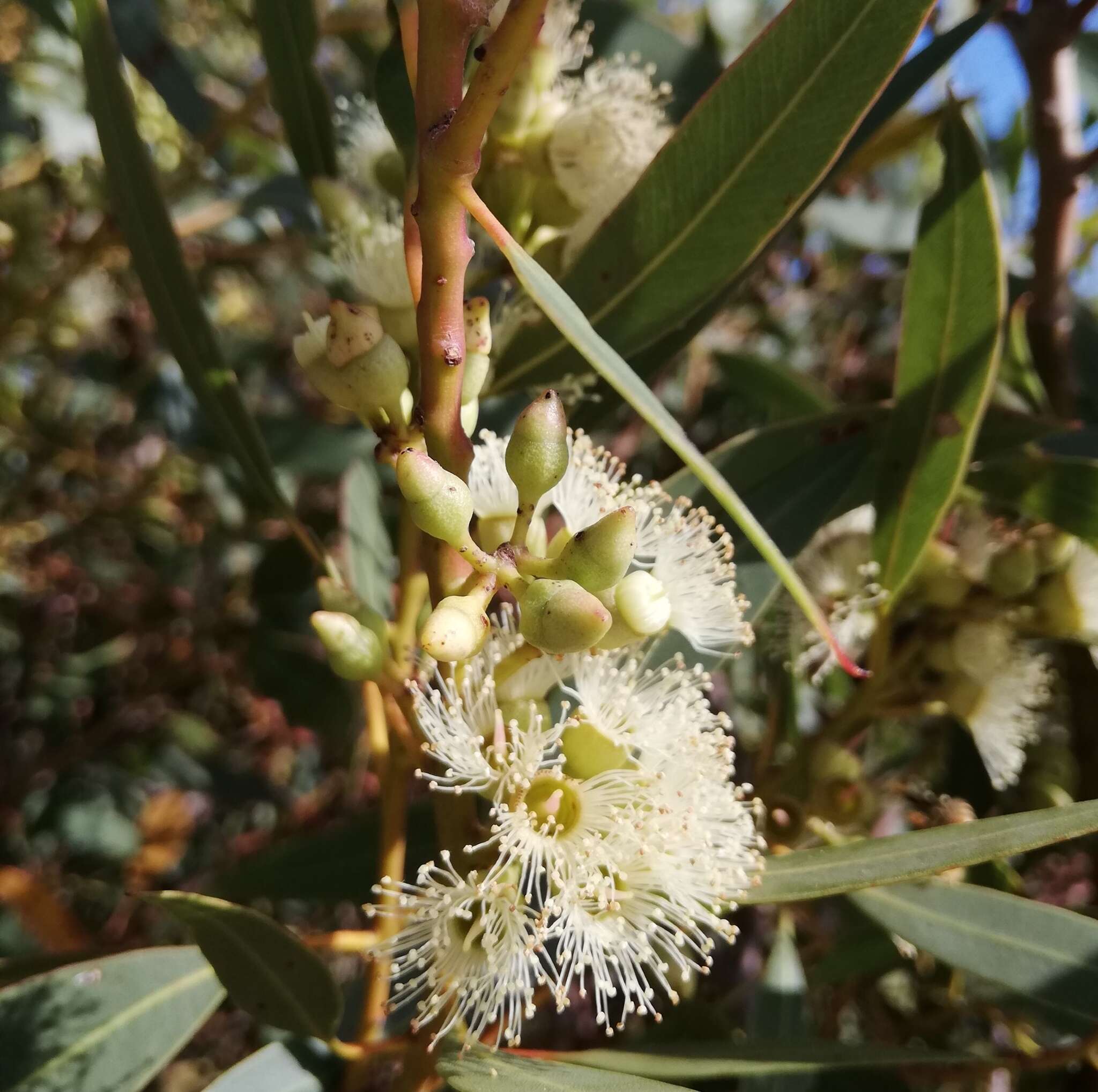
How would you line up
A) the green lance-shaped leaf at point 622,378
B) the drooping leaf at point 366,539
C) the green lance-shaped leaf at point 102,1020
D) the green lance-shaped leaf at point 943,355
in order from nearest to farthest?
the green lance-shaped leaf at point 622,378 → the green lance-shaped leaf at point 102,1020 → the green lance-shaped leaf at point 943,355 → the drooping leaf at point 366,539

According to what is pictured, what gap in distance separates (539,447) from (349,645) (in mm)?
202

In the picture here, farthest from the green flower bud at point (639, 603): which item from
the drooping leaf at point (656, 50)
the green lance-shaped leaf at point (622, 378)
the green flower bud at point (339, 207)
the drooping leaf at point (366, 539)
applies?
the drooping leaf at point (656, 50)

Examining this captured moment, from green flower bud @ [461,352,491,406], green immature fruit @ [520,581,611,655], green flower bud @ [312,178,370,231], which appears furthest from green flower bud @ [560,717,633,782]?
green flower bud @ [312,178,370,231]

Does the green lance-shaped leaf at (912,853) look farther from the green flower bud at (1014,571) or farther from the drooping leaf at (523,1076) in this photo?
the green flower bud at (1014,571)

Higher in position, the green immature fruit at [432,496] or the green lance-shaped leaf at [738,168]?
the green lance-shaped leaf at [738,168]

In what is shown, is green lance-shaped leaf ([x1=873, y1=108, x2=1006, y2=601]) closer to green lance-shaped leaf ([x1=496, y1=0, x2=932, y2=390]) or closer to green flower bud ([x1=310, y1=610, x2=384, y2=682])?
green lance-shaped leaf ([x1=496, y1=0, x2=932, y2=390])

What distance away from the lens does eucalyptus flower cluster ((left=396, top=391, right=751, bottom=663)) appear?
61 cm

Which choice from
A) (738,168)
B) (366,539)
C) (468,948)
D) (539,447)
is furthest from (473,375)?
(366,539)

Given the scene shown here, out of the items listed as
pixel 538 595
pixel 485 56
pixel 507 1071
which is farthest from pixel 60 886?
pixel 485 56

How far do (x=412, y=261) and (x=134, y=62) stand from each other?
2.87 feet

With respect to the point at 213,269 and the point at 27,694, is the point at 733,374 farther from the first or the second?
the point at 27,694

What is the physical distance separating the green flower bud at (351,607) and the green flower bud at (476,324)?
0.64 feet

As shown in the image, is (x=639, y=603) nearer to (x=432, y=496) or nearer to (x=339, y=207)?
(x=432, y=496)

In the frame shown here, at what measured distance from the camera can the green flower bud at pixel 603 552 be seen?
622mm
